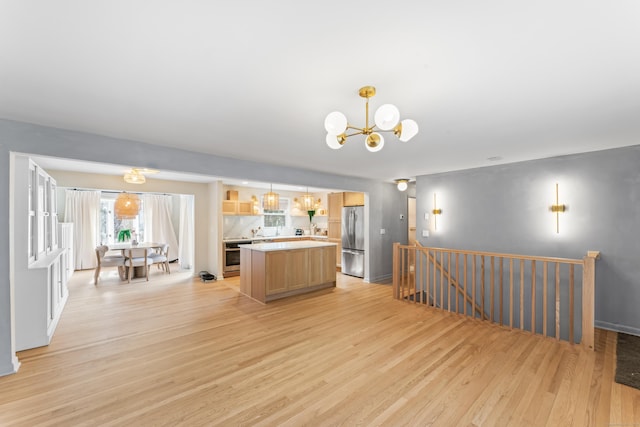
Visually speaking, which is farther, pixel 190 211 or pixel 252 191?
pixel 252 191

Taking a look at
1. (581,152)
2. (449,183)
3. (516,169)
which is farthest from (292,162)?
(581,152)

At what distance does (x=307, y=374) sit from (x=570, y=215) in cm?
448

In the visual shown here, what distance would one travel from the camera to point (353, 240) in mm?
6930

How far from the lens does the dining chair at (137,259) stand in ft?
20.4

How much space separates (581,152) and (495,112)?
2.75m

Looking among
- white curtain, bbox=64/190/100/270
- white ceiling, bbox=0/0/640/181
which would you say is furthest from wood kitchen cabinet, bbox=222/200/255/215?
white ceiling, bbox=0/0/640/181

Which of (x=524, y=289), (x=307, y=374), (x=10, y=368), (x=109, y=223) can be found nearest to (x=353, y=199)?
(x=524, y=289)

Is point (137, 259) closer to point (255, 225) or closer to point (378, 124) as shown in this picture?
point (255, 225)

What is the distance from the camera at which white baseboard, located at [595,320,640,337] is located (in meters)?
3.67

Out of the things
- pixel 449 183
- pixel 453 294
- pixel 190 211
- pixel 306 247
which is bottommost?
pixel 453 294

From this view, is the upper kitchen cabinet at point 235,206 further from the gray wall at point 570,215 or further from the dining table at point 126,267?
the gray wall at point 570,215

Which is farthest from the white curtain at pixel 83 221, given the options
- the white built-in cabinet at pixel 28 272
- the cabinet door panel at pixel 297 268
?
the cabinet door panel at pixel 297 268

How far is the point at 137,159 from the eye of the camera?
3420 mm

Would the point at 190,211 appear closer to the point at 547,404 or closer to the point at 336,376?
the point at 336,376
